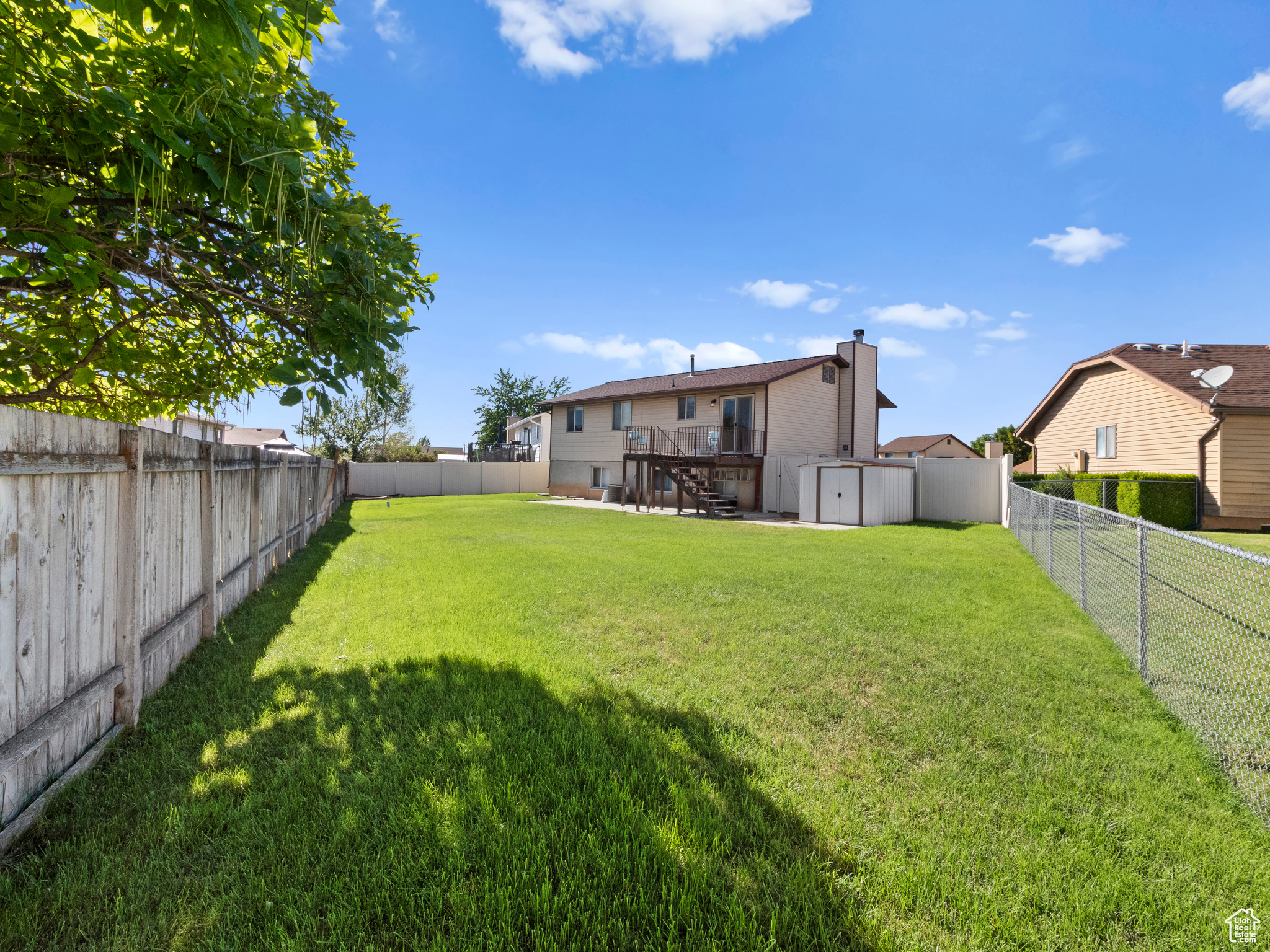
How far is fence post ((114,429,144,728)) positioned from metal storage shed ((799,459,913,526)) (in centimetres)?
1597

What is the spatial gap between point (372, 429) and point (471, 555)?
3608 cm

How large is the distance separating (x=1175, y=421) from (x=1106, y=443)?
2573 millimetres

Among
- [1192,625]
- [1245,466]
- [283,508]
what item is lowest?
[1192,625]

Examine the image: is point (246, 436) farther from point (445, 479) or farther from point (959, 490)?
point (959, 490)

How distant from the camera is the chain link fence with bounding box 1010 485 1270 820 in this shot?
9.89 feet

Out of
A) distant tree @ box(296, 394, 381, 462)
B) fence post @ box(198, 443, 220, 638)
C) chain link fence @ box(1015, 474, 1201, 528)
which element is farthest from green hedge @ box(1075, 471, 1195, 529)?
distant tree @ box(296, 394, 381, 462)

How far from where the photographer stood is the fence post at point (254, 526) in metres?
6.22

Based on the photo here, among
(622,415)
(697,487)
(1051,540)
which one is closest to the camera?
(1051,540)

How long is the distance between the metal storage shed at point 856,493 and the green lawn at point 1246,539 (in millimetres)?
6643

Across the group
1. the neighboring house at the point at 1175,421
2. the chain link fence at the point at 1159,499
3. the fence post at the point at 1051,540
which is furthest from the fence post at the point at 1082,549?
the neighboring house at the point at 1175,421

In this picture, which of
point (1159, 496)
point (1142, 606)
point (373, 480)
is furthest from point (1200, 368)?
point (373, 480)

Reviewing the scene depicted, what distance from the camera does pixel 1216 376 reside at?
1405 centimetres

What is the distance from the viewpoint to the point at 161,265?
335 centimetres

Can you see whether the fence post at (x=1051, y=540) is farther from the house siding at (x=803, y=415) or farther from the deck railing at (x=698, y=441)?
the house siding at (x=803, y=415)
